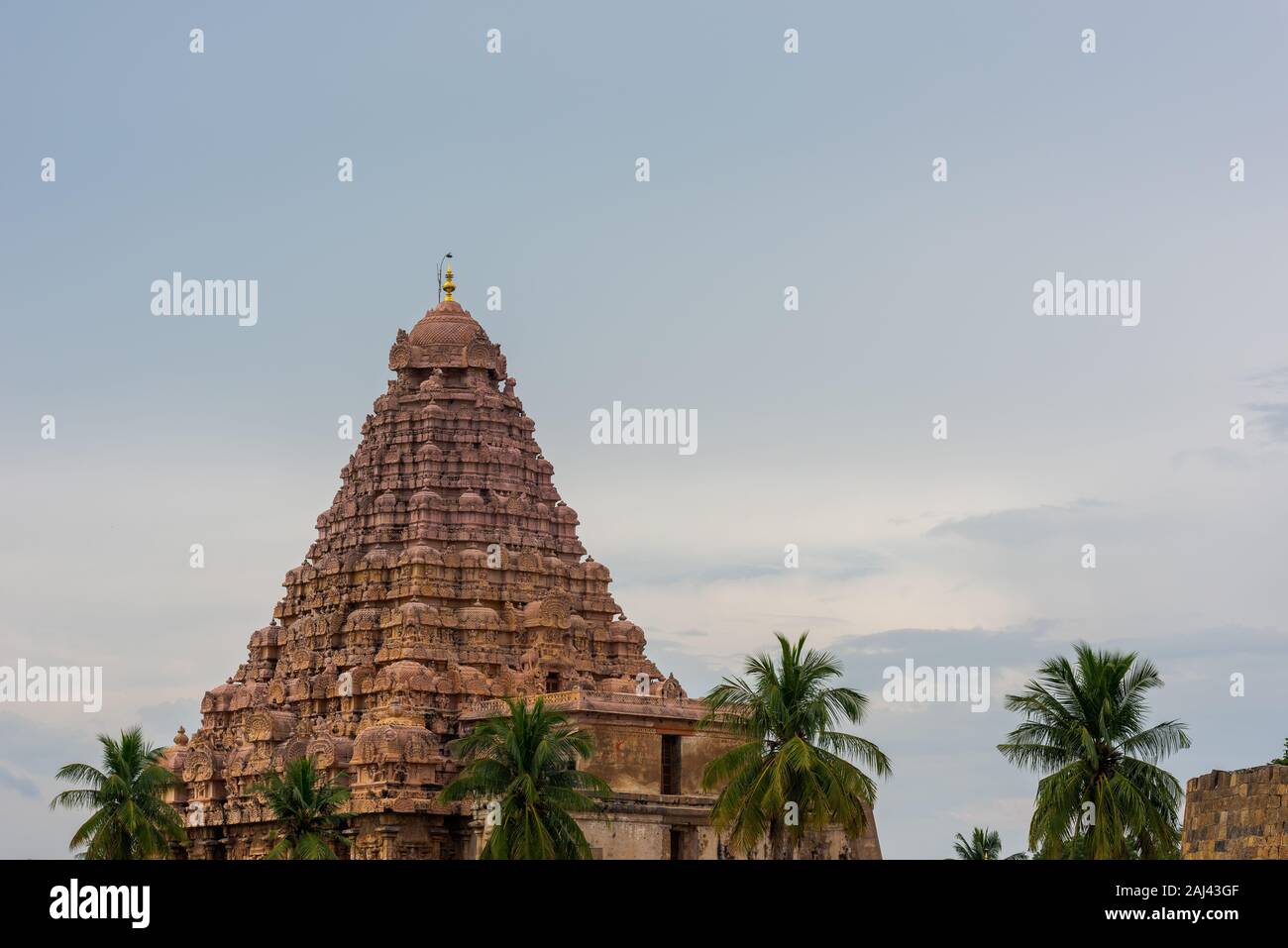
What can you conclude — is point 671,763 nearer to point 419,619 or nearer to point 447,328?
point 419,619

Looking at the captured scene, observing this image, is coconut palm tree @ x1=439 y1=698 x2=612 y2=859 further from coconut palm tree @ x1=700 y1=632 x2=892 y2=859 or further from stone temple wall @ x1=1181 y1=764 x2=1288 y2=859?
stone temple wall @ x1=1181 y1=764 x2=1288 y2=859

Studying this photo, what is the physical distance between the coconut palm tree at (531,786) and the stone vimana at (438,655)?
10.2m

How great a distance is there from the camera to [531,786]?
240 ft

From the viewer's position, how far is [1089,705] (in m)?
66.1

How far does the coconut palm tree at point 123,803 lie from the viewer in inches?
3157

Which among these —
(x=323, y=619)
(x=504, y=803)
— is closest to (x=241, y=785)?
(x=323, y=619)

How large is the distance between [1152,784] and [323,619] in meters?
44.2

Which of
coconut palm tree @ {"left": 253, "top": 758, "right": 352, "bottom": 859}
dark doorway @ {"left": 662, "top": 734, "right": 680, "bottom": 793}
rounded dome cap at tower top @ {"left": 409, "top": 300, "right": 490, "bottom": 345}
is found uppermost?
rounded dome cap at tower top @ {"left": 409, "top": 300, "right": 490, "bottom": 345}

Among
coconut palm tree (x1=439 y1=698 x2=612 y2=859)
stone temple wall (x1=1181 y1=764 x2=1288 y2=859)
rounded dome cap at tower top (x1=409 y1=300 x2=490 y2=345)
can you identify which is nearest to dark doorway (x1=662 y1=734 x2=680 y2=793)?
coconut palm tree (x1=439 y1=698 x2=612 y2=859)

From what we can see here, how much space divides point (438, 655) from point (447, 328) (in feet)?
50.5

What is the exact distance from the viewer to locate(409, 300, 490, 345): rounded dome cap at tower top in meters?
108

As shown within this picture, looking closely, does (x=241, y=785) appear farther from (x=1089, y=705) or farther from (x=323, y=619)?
(x=1089, y=705)

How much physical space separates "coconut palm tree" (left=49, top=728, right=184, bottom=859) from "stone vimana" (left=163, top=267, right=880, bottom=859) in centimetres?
1055

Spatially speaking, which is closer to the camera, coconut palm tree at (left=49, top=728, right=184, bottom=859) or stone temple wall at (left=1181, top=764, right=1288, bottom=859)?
stone temple wall at (left=1181, top=764, right=1288, bottom=859)
